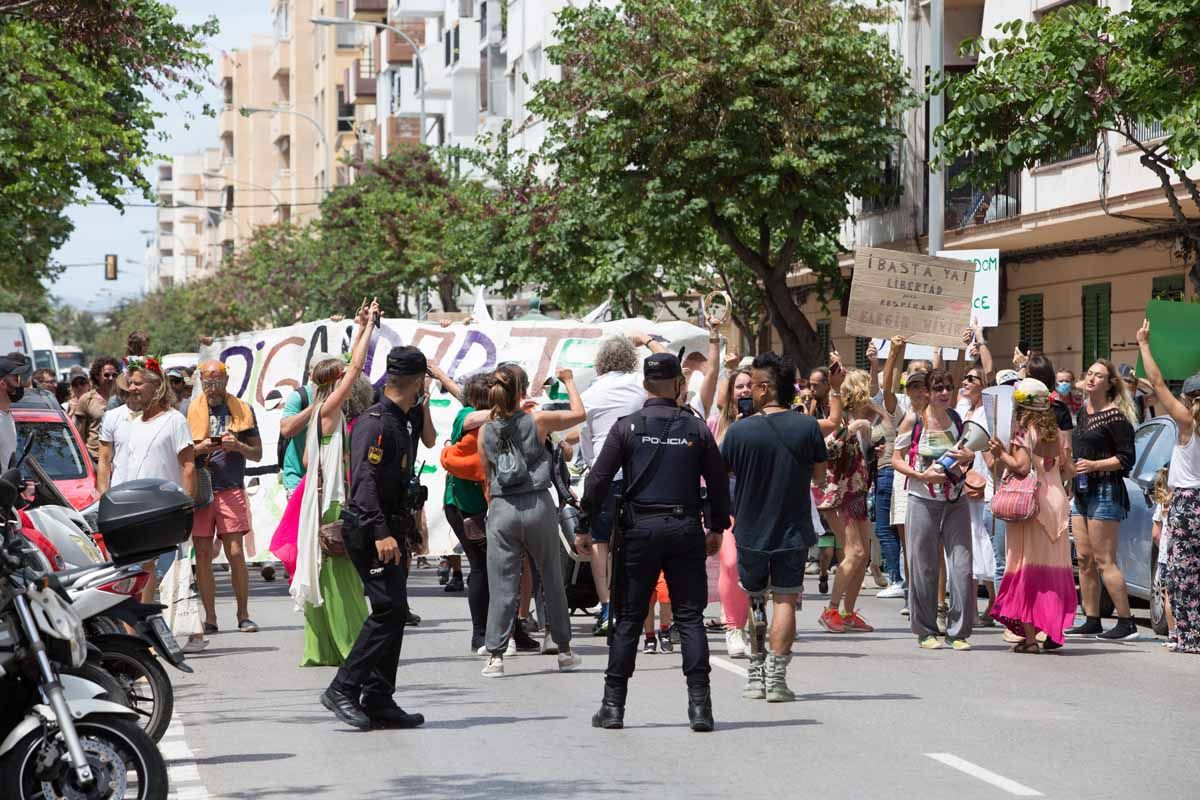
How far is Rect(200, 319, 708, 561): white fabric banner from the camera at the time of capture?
19.1m

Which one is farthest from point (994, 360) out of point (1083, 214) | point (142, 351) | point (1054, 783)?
point (1054, 783)

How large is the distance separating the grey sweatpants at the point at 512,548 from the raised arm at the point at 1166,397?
4232 millimetres

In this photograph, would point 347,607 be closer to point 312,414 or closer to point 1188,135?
point 312,414

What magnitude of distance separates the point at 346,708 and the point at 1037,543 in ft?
17.2

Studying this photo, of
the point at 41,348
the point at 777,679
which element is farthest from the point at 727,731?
the point at 41,348

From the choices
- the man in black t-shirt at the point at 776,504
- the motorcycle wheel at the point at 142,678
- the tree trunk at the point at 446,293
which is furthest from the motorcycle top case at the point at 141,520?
the tree trunk at the point at 446,293

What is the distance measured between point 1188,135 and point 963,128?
3181mm

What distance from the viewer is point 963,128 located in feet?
61.2

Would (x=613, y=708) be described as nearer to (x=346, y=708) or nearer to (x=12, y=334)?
(x=346, y=708)

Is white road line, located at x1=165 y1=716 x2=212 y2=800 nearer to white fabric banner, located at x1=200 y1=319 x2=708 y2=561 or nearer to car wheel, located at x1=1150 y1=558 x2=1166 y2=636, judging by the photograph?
car wheel, located at x1=1150 y1=558 x2=1166 y2=636

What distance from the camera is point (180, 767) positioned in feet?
28.6

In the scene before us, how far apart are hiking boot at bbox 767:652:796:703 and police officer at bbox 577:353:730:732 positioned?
0.90 meters

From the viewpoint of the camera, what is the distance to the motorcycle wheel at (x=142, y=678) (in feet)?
28.4

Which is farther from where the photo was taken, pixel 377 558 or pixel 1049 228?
pixel 1049 228
